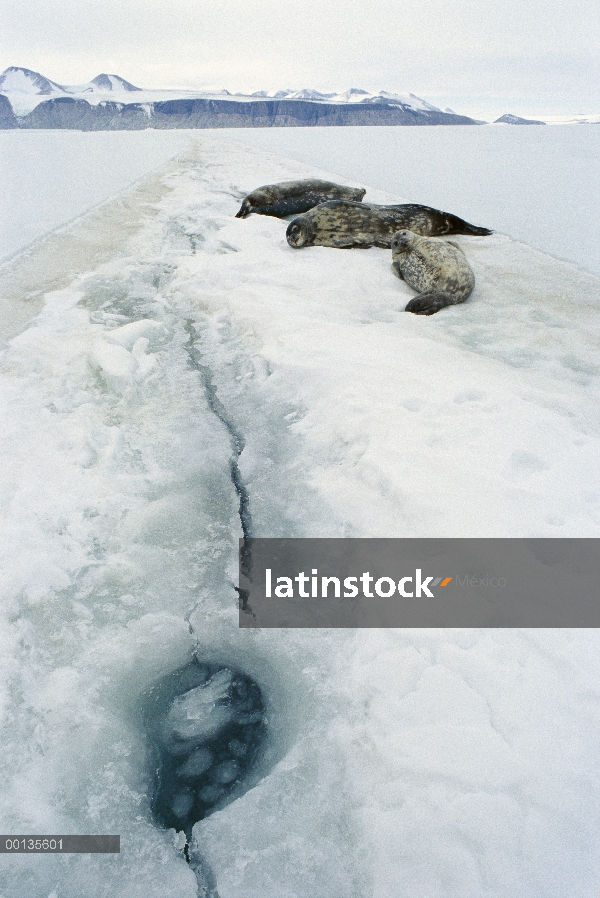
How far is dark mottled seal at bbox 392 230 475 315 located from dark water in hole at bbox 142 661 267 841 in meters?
3.21

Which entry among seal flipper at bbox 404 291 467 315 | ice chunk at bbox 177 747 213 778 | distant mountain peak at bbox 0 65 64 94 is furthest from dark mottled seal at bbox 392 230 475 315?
distant mountain peak at bbox 0 65 64 94

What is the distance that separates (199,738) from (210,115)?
143 m

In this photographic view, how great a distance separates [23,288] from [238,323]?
209 cm

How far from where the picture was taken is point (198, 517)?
2164mm

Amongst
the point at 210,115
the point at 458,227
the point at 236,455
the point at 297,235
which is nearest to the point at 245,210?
the point at 297,235

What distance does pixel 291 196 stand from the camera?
743cm

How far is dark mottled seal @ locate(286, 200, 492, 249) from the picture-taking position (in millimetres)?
5668

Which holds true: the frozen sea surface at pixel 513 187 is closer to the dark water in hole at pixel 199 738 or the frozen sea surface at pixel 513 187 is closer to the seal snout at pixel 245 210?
the seal snout at pixel 245 210

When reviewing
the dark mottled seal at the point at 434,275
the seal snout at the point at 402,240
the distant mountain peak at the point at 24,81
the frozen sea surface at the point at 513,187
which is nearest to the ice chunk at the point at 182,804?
the dark mottled seal at the point at 434,275

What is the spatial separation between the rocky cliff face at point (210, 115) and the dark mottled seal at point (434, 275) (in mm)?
119943

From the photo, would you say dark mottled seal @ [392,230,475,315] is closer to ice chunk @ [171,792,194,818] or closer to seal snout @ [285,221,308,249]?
seal snout @ [285,221,308,249]

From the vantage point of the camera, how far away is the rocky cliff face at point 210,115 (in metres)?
108

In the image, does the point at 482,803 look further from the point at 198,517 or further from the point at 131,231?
the point at 131,231

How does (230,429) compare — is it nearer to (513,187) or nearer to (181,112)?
(513,187)
